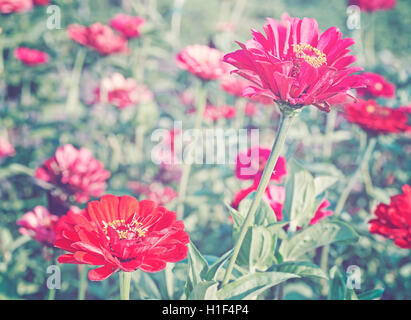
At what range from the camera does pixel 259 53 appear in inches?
18.0

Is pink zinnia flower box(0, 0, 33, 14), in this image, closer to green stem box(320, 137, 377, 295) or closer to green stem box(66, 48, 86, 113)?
green stem box(66, 48, 86, 113)

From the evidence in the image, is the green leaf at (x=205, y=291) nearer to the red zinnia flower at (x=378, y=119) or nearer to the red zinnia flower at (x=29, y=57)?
the red zinnia flower at (x=378, y=119)

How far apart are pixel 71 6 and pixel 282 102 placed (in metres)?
1.70

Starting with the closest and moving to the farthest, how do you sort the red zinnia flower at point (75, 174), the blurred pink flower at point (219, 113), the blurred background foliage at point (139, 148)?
the red zinnia flower at point (75, 174), the blurred background foliage at point (139, 148), the blurred pink flower at point (219, 113)

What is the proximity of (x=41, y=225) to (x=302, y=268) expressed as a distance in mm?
585

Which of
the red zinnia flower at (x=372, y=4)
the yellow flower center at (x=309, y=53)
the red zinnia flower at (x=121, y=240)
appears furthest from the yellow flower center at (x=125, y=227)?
the red zinnia flower at (x=372, y=4)

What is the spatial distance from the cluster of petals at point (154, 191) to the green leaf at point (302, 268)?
70cm

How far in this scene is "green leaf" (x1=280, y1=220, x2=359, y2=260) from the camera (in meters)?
0.62

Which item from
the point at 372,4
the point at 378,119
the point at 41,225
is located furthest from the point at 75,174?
the point at 372,4

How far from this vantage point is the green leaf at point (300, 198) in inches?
25.9

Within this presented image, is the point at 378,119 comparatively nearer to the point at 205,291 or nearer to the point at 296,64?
the point at 296,64

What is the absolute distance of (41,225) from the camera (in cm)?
81
